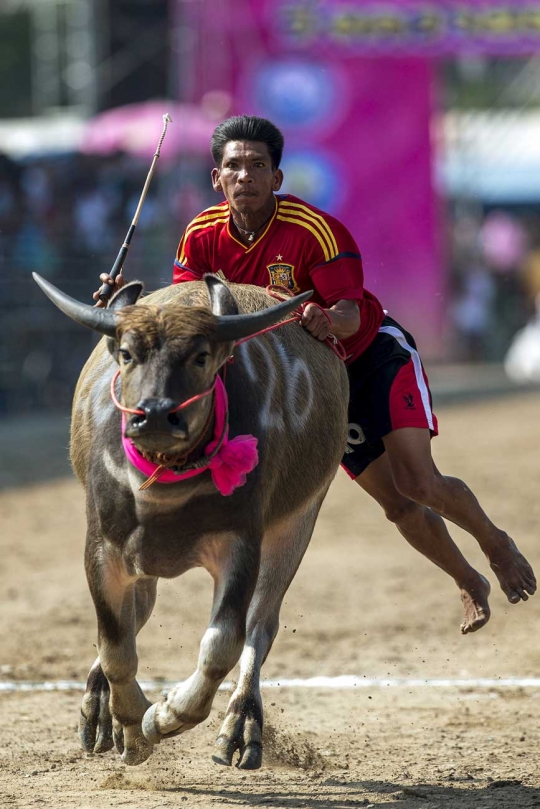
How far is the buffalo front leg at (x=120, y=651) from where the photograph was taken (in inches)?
191

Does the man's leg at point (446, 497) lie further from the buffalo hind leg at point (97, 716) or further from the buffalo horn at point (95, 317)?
the buffalo horn at point (95, 317)

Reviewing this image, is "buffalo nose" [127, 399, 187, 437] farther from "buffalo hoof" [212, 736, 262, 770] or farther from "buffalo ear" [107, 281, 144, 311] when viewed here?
"buffalo hoof" [212, 736, 262, 770]

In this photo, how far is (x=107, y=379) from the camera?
4.96m

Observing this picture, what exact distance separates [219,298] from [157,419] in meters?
0.71

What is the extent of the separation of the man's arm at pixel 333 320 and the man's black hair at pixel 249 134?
0.65 meters

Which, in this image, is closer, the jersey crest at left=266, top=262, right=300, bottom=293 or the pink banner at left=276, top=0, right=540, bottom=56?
the jersey crest at left=266, top=262, right=300, bottom=293

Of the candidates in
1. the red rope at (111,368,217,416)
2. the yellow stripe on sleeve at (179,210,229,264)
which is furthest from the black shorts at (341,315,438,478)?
the red rope at (111,368,217,416)

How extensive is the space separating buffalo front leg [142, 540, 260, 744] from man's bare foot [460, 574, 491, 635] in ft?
5.83

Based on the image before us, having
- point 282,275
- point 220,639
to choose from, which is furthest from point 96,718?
point 282,275

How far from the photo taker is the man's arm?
5227 millimetres

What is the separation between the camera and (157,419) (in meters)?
4.05

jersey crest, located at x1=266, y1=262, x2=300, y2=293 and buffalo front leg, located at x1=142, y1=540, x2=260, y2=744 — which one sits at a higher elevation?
jersey crest, located at x1=266, y1=262, x2=300, y2=293

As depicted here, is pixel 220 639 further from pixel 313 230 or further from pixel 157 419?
pixel 313 230

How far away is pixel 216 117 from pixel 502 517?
A: 30.8 feet
